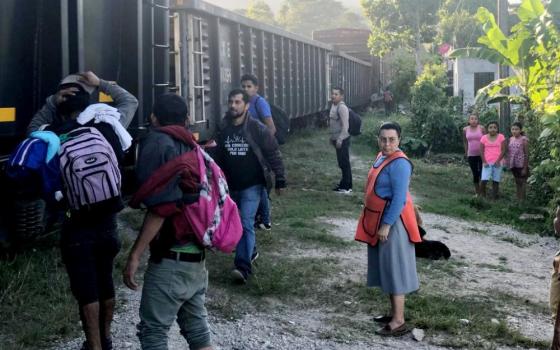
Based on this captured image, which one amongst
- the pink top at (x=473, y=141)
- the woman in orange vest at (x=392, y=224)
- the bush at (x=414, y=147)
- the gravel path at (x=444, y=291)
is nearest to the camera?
the gravel path at (x=444, y=291)

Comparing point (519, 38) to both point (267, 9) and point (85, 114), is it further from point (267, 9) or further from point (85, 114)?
point (267, 9)

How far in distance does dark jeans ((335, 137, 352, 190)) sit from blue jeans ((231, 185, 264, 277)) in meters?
4.86

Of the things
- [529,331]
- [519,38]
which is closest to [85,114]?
[529,331]

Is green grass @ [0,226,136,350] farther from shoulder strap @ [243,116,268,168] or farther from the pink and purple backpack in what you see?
the pink and purple backpack

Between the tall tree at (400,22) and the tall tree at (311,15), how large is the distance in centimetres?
8279

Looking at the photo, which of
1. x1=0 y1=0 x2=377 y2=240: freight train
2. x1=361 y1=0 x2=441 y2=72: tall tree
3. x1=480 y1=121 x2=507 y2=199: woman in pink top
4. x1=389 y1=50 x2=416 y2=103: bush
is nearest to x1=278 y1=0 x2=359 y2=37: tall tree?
x1=361 y1=0 x2=441 y2=72: tall tree

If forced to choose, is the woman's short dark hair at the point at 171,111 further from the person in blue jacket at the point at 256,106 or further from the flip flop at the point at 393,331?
the person in blue jacket at the point at 256,106

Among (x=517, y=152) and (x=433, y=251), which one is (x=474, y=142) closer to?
(x=517, y=152)

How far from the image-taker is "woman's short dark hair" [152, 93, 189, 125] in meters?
3.63

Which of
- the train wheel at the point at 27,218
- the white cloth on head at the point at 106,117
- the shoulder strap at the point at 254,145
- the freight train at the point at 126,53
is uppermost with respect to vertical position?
the freight train at the point at 126,53

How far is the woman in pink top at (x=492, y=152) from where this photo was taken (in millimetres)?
10891

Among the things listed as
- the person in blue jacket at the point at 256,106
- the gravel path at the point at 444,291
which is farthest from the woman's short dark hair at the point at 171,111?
the person in blue jacket at the point at 256,106

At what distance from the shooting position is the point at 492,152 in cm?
1097

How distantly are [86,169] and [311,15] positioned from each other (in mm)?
127766
